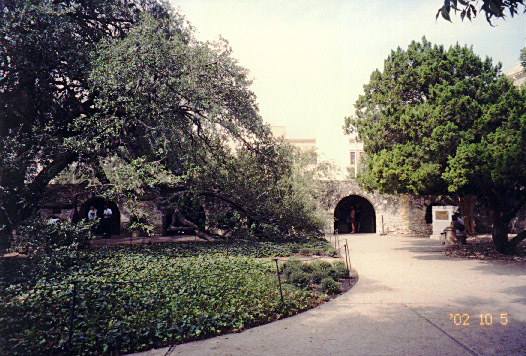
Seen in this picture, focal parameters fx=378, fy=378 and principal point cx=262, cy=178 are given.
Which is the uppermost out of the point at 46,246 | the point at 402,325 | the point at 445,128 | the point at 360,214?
the point at 445,128

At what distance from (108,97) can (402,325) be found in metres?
8.69

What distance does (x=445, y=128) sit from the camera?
1046 cm

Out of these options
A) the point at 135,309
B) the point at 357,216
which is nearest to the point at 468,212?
the point at 357,216

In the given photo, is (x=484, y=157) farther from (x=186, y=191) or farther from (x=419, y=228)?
(x=419, y=228)

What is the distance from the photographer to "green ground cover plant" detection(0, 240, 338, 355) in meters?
4.36

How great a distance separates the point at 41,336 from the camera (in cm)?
441

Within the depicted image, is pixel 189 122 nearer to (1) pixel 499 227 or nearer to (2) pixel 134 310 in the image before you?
(2) pixel 134 310

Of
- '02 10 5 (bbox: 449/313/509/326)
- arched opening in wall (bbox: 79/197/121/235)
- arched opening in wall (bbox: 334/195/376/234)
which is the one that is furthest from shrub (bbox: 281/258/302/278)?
arched opening in wall (bbox: 334/195/376/234)

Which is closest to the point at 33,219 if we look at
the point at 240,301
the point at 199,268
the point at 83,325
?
the point at 199,268

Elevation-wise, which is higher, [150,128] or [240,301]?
[150,128]

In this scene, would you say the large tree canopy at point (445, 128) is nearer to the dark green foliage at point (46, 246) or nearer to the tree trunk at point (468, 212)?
the tree trunk at point (468, 212)

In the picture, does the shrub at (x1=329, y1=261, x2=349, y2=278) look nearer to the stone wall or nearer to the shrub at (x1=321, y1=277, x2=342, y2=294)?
the shrub at (x1=321, y1=277, x2=342, y2=294)

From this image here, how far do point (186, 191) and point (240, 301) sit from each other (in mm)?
7268

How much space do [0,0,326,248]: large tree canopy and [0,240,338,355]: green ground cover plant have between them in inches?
122
